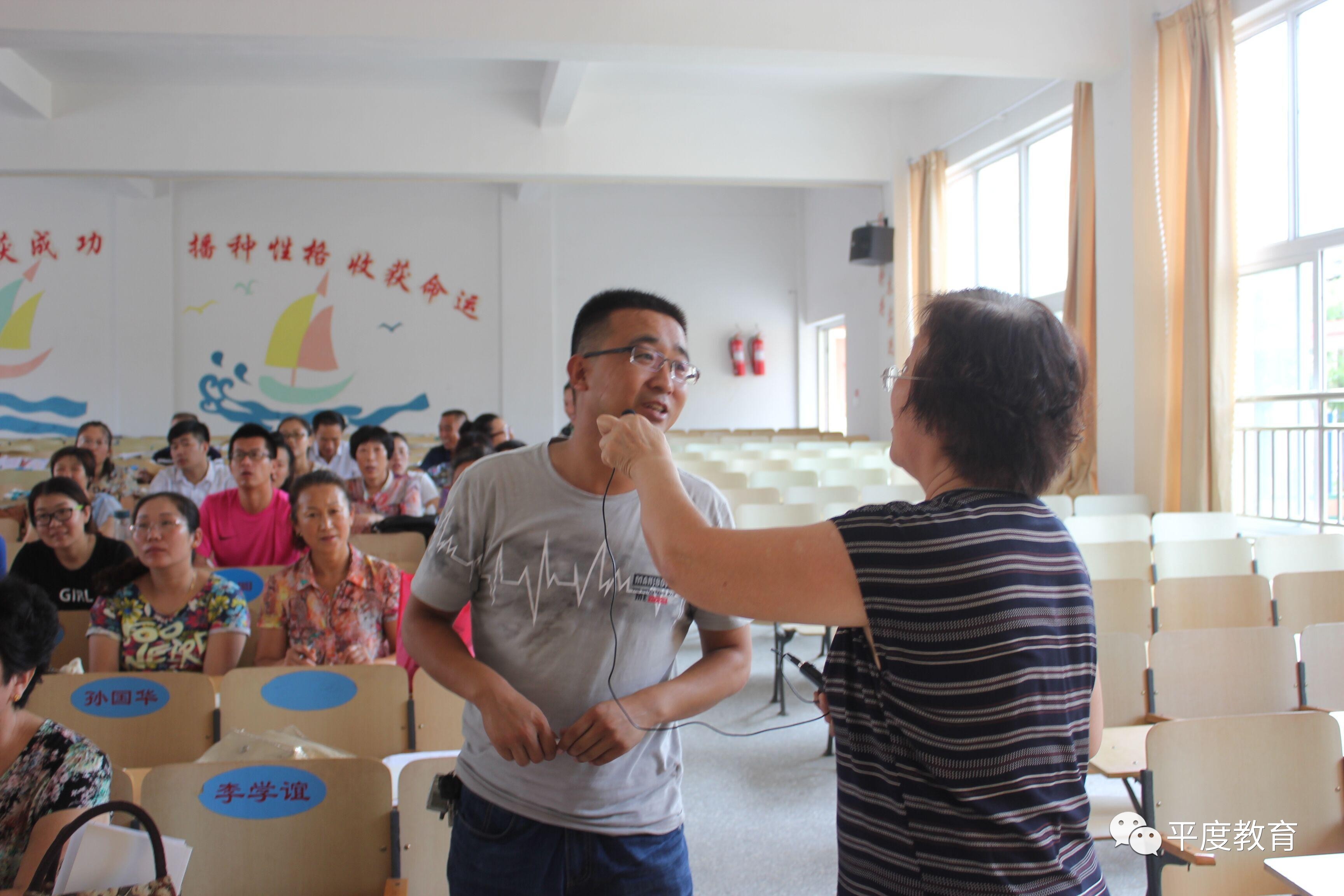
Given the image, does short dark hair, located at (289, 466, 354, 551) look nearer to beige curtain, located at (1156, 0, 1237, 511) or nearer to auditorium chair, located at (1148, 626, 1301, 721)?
auditorium chair, located at (1148, 626, 1301, 721)

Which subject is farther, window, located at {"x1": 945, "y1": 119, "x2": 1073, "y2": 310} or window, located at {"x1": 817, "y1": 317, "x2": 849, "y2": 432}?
window, located at {"x1": 817, "y1": 317, "x2": 849, "y2": 432}

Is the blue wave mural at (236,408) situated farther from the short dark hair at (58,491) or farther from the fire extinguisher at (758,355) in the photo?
the short dark hair at (58,491)

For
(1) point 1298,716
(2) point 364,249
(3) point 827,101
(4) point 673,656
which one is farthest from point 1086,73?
(2) point 364,249

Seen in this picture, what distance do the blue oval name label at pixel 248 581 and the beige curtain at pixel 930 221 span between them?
6.20m

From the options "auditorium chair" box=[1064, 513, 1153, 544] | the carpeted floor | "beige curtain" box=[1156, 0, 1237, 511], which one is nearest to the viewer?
the carpeted floor

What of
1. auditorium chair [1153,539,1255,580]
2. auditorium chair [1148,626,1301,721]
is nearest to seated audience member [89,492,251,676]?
auditorium chair [1148,626,1301,721]

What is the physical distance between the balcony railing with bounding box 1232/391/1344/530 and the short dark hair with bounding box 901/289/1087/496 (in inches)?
185

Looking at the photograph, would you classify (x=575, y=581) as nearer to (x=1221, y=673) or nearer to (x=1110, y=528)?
(x=1221, y=673)

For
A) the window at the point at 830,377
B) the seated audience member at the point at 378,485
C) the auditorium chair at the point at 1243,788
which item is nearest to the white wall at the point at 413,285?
the window at the point at 830,377

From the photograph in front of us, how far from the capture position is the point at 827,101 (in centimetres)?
854

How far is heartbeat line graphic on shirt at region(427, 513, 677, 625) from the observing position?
4.05 feet

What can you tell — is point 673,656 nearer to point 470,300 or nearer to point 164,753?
point 164,753

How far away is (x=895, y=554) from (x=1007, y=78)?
7.42 metres

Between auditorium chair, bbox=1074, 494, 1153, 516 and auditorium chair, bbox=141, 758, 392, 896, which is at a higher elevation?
auditorium chair, bbox=1074, 494, 1153, 516
